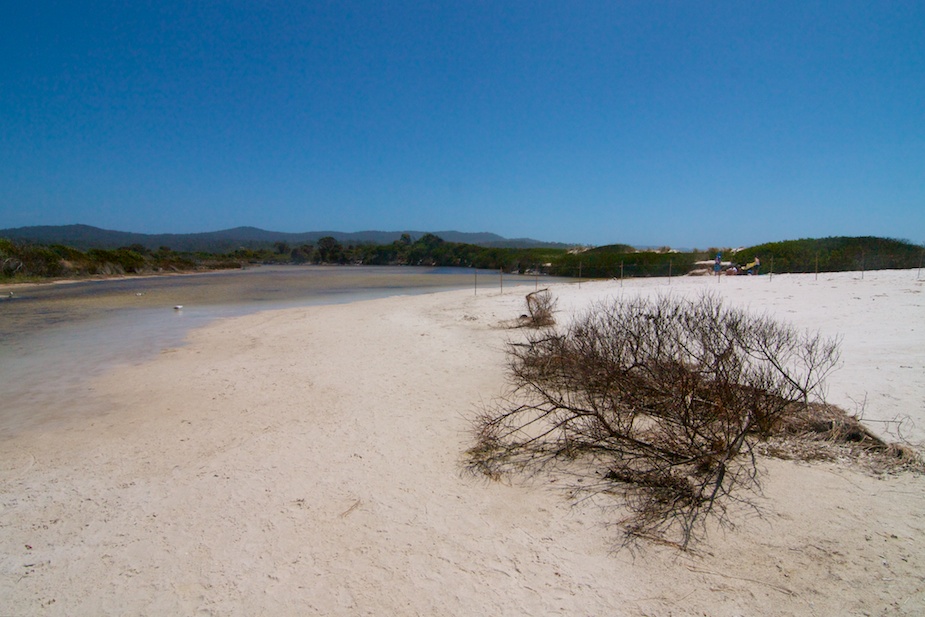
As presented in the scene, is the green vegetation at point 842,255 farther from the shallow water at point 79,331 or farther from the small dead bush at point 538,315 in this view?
the shallow water at point 79,331

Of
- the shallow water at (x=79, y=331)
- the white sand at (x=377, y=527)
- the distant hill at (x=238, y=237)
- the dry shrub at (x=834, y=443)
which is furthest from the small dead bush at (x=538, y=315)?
the distant hill at (x=238, y=237)

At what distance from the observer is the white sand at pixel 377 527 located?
2.66 metres

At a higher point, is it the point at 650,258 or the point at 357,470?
the point at 650,258

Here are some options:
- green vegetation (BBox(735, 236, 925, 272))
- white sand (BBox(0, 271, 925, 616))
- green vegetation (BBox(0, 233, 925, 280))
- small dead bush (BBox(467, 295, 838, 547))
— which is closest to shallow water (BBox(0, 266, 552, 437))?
white sand (BBox(0, 271, 925, 616))

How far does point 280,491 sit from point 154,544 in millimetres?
890

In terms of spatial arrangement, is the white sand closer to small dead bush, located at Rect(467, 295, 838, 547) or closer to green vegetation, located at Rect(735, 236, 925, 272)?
small dead bush, located at Rect(467, 295, 838, 547)

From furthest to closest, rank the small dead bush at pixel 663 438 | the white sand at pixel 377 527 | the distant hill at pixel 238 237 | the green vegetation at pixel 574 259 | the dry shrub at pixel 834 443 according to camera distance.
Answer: the distant hill at pixel 238 237
the green vegetation at pixel 574 259
the dry shrub at pixel 834 443
the small dead bush at pixel 663 438
the white sand at pixel 377 527

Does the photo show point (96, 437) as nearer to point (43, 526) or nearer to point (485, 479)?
point (43, 526)

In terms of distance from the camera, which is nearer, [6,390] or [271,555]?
[271,555]

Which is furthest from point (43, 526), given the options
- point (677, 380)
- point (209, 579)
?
point (677, 380)

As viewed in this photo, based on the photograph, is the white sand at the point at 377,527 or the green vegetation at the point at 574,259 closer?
the white sand at the point at 377,527

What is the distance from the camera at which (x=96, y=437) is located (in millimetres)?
5086

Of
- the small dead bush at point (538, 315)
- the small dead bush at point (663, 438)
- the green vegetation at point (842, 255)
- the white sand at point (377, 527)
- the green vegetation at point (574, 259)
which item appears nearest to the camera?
the white sand at point (377, 527)

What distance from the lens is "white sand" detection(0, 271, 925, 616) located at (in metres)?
2.66
